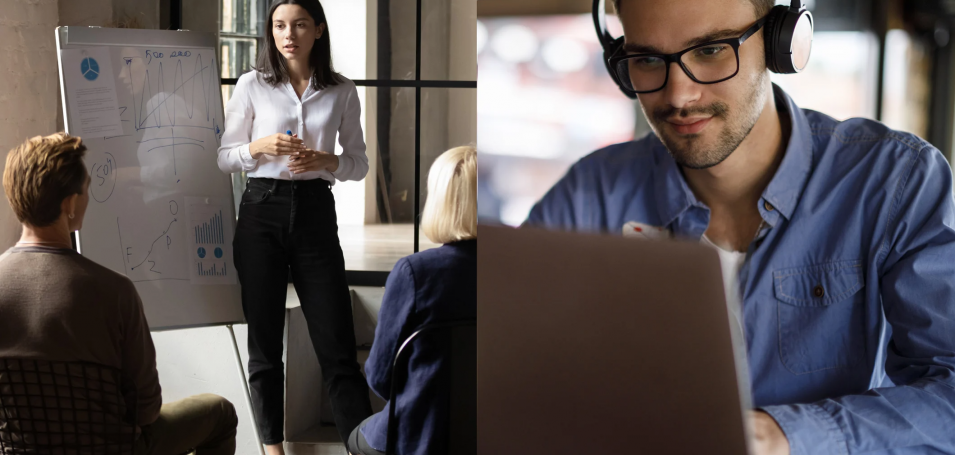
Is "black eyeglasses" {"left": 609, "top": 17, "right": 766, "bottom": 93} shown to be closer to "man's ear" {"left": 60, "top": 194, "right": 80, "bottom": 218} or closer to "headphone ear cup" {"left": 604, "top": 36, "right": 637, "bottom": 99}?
"headphone ear cup" {"left": 604, "top": 36, "right": 637, "bottom": 99}

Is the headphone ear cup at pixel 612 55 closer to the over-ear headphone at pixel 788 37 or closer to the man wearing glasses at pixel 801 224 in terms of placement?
the man wearing glasses at pixel 801 224

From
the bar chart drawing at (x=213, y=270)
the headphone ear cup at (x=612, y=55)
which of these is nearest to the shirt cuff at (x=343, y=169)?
the bar chart drawing at (x=213, y=270)

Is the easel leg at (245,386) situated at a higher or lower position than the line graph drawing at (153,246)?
lower

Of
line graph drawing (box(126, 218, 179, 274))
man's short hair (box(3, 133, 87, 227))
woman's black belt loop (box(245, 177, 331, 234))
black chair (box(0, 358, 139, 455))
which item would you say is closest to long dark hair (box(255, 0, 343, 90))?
woman's black belt loop (box(245, 177, 331, 234))

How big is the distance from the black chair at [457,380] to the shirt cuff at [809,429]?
0.78m

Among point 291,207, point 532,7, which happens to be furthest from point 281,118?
point 532,7

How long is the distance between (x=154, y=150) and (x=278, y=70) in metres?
0.51

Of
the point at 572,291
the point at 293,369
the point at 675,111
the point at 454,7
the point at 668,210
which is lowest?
the point at 293,369

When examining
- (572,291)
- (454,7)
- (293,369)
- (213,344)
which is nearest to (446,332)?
(572,291)

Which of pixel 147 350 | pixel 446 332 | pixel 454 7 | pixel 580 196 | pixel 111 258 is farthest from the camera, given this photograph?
pixel 454 7

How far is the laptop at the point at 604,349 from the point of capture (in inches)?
36.5

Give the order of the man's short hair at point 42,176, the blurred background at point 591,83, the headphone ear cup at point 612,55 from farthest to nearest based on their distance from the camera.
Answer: the man's short hair at point 42,176
the headphone ear cup at point 612,55
the blurred background at point 591,83

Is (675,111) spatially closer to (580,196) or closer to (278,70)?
(580,196)

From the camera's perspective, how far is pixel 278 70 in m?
2.60
